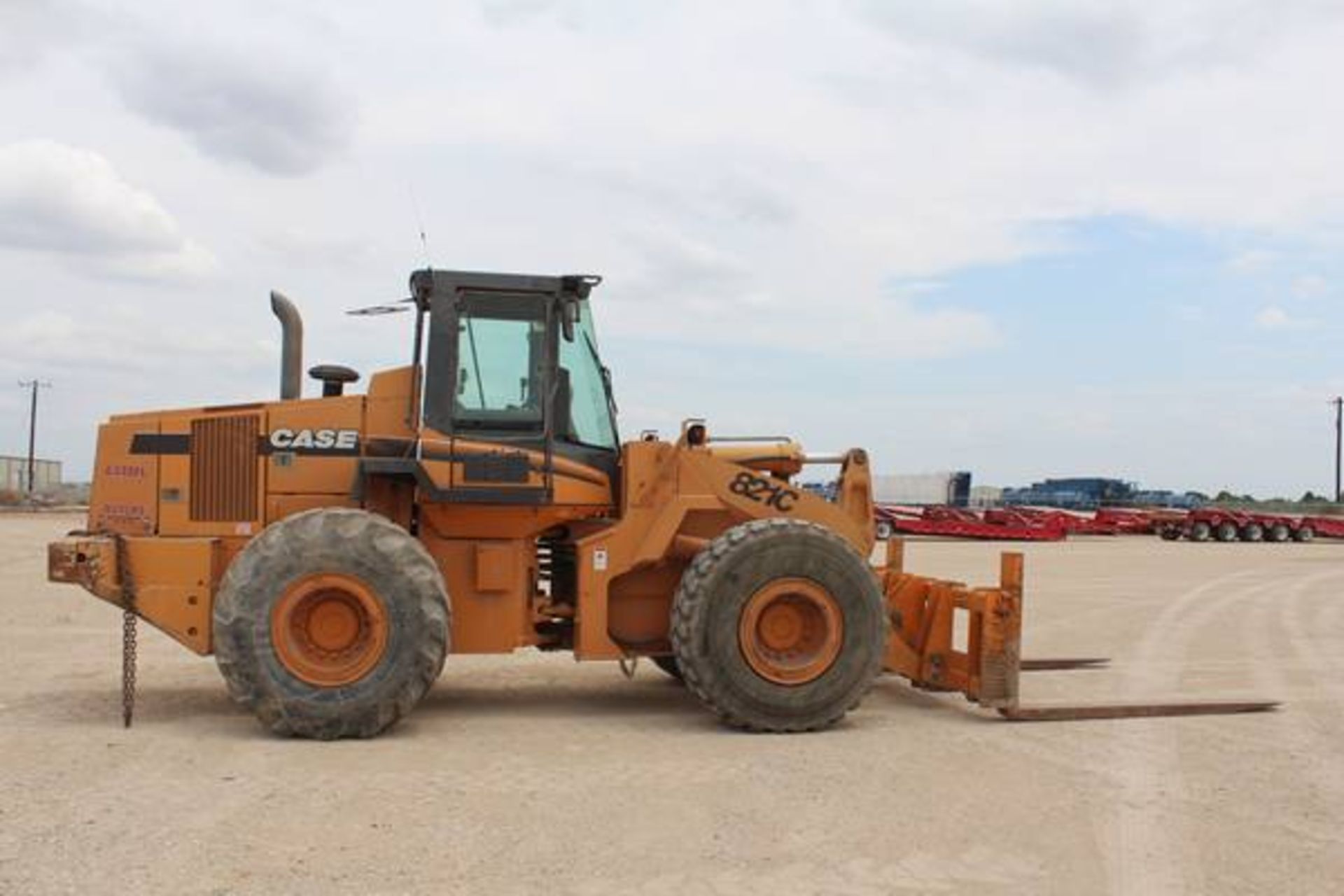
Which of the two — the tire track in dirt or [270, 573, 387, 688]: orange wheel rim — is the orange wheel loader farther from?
the tire track in dirt

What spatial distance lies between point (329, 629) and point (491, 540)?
4.43 ft

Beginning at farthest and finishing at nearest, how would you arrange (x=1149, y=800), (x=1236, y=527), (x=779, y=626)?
(x=1236, y=527) < (x=779, y=626) < (x=1149, y=800)

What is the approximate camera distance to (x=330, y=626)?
8.38m

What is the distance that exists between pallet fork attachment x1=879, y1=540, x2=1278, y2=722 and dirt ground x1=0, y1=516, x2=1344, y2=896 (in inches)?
8.0

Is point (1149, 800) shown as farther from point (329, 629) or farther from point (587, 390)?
point (329, 629)

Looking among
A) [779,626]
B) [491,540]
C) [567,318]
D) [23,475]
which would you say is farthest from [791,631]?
[23,475]

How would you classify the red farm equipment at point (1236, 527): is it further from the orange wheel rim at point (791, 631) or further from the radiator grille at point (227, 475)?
the radiator grille at point (227, 475)

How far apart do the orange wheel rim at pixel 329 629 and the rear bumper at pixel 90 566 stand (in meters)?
1.35

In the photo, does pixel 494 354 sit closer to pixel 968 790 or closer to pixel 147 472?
pixel 147 472

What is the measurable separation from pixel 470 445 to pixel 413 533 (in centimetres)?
90

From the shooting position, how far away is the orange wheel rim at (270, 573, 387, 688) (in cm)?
827

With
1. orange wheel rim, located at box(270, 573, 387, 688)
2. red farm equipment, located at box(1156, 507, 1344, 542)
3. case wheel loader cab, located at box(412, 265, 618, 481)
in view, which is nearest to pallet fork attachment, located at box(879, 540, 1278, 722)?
case wheel loader cab, located at box(412, 265, 618, 481)

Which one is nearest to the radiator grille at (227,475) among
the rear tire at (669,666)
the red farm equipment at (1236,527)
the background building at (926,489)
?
the rear tire at (669,666)

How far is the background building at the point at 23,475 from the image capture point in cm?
9706
